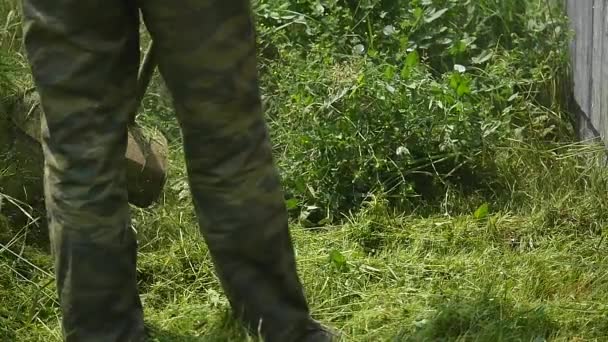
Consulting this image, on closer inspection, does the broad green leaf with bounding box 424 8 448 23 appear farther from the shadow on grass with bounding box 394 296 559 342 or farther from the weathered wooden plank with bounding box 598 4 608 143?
the shadow on grass with bounding box 394 296 559 342

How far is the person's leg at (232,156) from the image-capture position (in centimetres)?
253

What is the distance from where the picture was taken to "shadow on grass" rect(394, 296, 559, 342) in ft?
9.43

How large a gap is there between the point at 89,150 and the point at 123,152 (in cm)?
13

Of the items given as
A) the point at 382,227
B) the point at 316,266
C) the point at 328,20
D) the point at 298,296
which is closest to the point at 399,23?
the point at 328,20

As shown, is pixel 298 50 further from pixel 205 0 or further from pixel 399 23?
pixel 205 0

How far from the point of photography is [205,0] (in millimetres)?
2496

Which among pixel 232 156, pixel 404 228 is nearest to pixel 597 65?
pixel 404 228

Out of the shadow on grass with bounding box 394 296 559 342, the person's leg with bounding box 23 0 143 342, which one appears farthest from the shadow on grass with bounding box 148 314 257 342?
the shadow on grass with bounding box 394 296 559 342

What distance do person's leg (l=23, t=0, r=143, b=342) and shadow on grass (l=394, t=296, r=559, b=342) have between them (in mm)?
809

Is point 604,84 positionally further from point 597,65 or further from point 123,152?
point 123,152

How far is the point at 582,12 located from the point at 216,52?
214 cm

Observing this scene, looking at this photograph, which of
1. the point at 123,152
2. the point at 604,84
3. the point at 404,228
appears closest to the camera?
the point at 123,152

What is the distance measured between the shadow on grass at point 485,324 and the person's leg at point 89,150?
2.65ft

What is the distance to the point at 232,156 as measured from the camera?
8.64 feet
